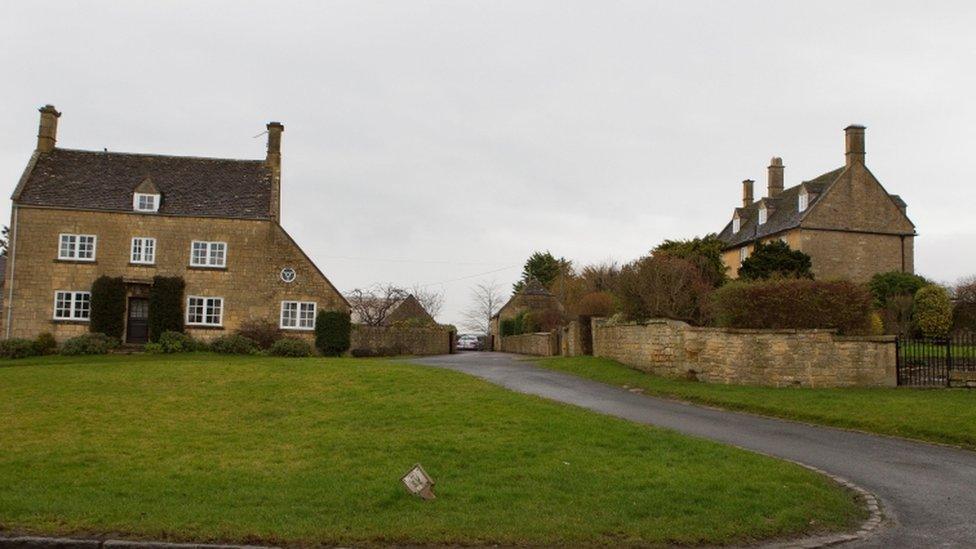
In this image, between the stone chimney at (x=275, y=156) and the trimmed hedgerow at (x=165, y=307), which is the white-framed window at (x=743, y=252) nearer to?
the stone chimney at (x=275, y=156)

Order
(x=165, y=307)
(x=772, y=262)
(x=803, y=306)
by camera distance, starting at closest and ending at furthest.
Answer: (x=803, y=306), (x=165, y=307), (x=772, y=262)

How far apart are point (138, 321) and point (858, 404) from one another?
1323 inches

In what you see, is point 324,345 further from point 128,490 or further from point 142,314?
point 128,490

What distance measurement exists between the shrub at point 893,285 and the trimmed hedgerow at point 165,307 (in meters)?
36.3

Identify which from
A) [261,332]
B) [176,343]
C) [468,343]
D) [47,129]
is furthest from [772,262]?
[47,129]

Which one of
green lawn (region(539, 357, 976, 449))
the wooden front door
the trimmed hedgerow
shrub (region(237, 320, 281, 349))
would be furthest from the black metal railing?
the wooden front door

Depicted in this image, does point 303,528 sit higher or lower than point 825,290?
lower

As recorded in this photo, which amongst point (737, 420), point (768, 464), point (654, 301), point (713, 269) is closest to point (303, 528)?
point (768, 464)

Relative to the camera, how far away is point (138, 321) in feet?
128

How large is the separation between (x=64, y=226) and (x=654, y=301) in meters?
29.0

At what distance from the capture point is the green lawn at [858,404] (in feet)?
49.4

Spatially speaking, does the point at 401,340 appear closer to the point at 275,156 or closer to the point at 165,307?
the point at 275,156

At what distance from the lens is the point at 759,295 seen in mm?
23438

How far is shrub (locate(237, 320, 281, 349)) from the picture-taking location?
38.6 metres
